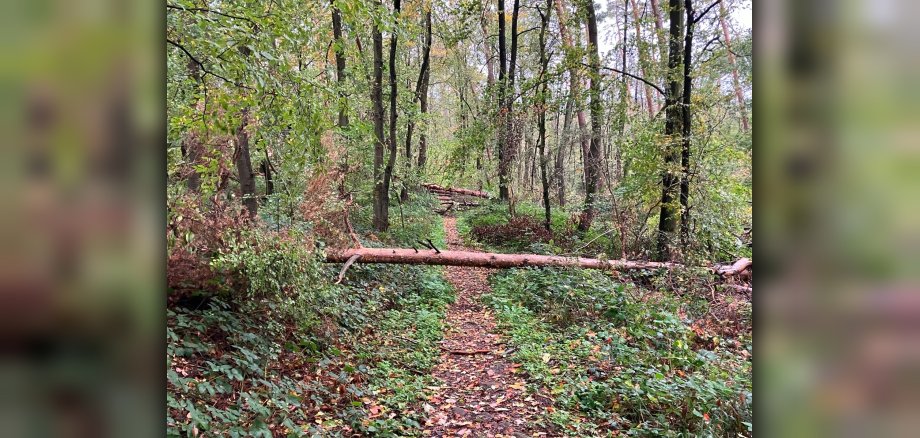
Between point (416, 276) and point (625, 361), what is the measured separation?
18.3 feet

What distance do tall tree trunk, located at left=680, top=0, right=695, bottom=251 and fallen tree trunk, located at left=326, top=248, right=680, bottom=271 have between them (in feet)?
2.87

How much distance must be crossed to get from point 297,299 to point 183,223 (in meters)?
1.61

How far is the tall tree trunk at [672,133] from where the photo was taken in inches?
338

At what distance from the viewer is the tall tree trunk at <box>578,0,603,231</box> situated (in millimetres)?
11141

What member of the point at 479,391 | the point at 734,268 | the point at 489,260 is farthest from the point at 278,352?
the point at 734,268

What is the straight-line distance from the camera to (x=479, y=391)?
527 centimetres

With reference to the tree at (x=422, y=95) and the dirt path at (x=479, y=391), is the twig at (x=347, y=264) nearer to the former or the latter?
the dirt path at (x=479, y=391)

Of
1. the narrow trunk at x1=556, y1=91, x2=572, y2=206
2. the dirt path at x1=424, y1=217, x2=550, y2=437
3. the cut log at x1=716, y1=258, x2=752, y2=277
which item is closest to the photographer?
the dirt path at x1=424, y1=217, x2=550, y2=437

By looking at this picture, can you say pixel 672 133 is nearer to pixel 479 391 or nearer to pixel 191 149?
pixel 479 391

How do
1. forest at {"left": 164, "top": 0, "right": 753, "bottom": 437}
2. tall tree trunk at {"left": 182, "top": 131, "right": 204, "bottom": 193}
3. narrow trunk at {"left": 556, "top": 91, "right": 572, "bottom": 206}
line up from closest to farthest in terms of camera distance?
forest at {"left": 164, "top": 0, "right": 753, "bottom": 437}
tall tree trunk at {"left": 182, "top": 131, "right": 204, "bottom": 193}
narrow trunk at {"left": 556, "top": 91, "right": 572, "bottom": 206}

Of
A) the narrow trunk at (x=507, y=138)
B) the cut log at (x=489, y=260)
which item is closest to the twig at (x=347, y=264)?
the cut log at (x=489, y=260)

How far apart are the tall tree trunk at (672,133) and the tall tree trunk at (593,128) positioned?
184cm

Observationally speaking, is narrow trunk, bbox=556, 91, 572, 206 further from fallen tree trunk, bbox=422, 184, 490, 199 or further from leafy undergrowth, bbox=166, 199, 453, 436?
leafy undergrowth, bbox=166, 199, 453, 436

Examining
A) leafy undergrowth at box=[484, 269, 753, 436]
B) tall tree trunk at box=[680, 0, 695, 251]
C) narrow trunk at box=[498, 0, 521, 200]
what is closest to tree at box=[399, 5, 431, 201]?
narrow trunk at box=[498, 0, 521, 200]
